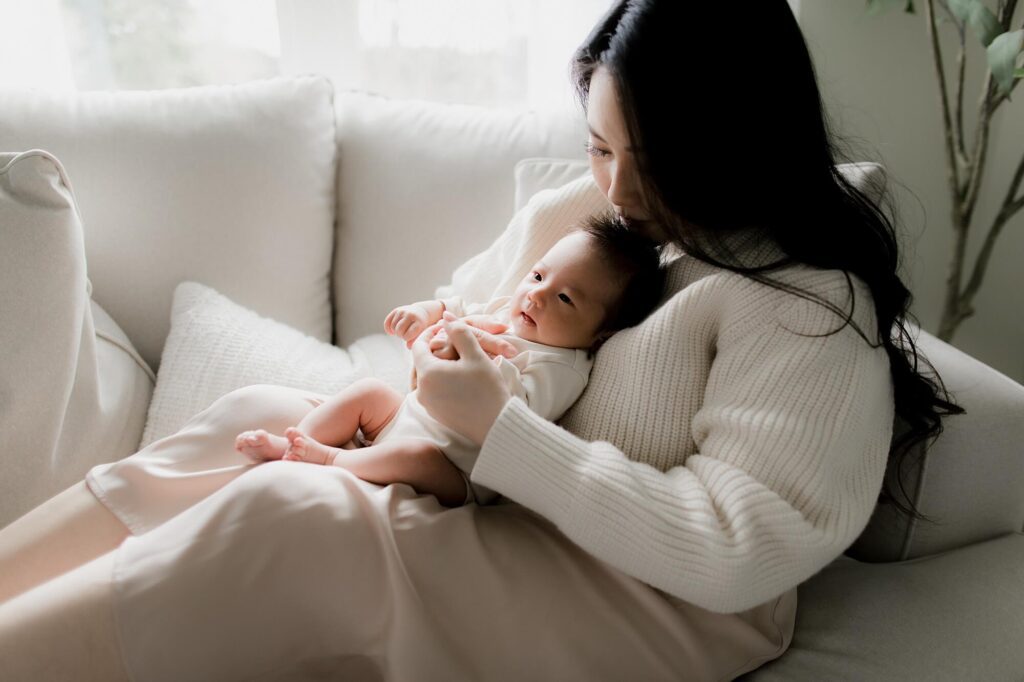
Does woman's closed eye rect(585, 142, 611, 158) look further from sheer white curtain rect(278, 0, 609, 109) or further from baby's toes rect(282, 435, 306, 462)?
sheer white curtain rect(278, 0, 609, 109)

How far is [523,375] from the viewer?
1087 mm

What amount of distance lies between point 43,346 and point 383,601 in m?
0.72

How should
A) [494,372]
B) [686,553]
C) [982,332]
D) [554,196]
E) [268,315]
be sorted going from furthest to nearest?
[982,332]
[268,315]
[554,196]
[494,372]
[686,553]

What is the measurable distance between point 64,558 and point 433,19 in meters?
1.47

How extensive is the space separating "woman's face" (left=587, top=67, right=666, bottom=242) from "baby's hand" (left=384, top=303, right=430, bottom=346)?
0.33 metres

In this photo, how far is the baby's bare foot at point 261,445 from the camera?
1.06 metres

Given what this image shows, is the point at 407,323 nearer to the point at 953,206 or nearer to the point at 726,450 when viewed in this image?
the point at 726,450

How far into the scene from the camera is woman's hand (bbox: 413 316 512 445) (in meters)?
0.95

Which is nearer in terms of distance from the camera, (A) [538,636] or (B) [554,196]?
(A) [538,636]

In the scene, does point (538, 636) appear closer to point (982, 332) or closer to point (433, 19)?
point (433, 19)

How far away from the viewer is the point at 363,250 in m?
1.70

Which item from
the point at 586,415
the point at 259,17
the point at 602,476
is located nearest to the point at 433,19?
the point at 259,17

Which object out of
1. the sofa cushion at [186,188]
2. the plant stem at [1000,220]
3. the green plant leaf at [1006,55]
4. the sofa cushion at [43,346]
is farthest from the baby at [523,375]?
the plant stem at [1000,220]

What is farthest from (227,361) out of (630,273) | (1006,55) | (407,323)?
(1006,55)
